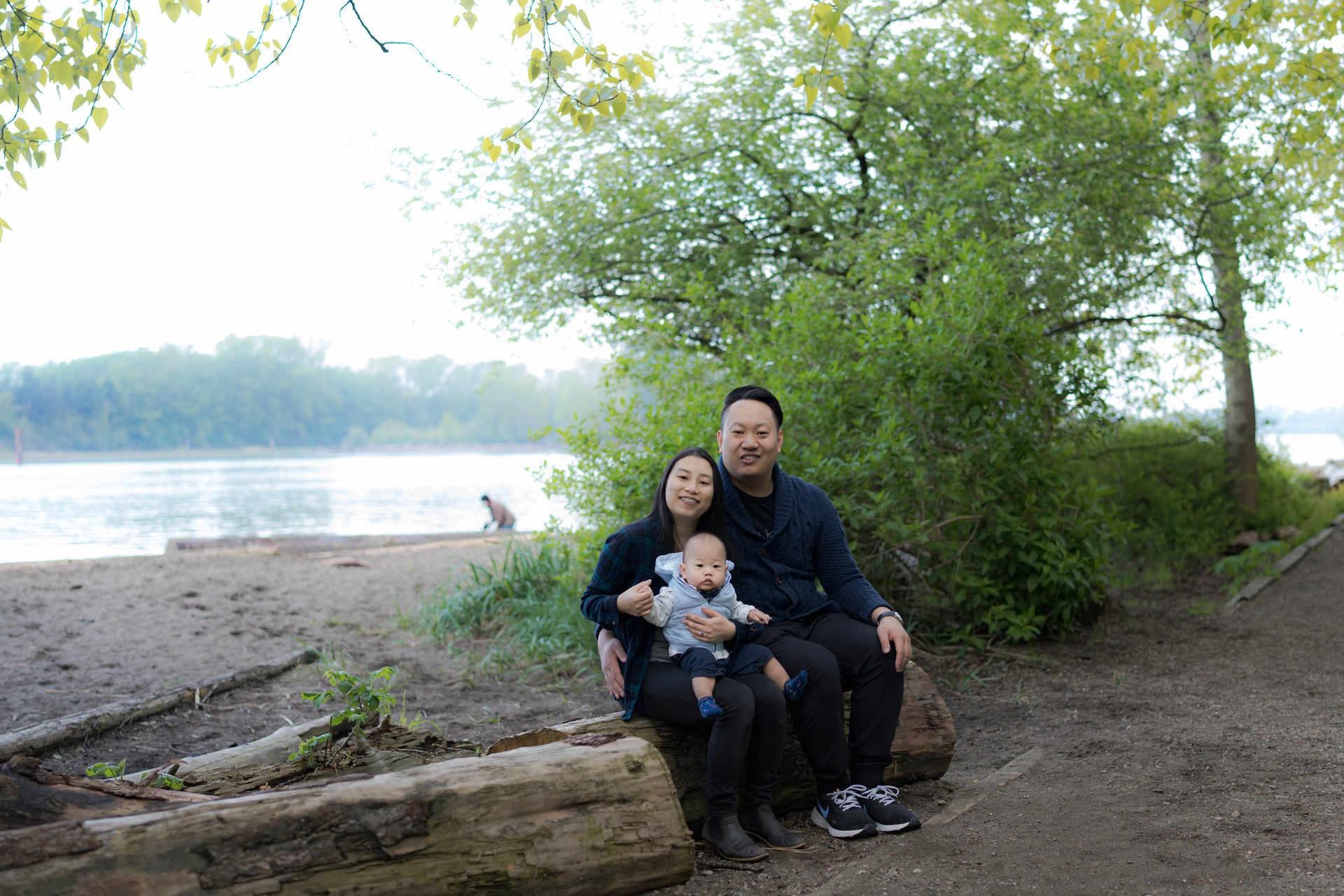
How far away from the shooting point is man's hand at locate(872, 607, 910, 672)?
3.66m

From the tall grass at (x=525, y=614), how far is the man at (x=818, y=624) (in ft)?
8.96

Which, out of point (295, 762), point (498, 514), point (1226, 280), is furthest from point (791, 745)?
point (498, 514)

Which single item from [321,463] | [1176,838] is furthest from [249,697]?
[321,463]

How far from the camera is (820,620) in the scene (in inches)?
153

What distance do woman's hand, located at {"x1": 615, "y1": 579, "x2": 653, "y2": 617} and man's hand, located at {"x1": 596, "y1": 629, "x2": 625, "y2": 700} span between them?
214 mm

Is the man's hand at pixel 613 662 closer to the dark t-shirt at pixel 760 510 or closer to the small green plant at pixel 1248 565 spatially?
the dark t-shirt at pixel 760 510

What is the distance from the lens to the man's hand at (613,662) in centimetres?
358

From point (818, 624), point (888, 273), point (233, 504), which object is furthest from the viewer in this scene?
point (233, 504)

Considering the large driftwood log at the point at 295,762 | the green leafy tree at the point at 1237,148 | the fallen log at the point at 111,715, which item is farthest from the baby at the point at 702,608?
the green leafy tree at the point at 1237,148

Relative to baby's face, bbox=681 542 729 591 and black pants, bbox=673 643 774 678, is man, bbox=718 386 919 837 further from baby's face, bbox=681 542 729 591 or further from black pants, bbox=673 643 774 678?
baby's face, bbox=681 542 729 591

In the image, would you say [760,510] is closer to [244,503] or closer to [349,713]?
[349,713]

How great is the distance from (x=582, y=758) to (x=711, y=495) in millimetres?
1051

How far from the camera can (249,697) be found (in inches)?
232

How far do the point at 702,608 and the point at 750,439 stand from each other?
2.13ft
